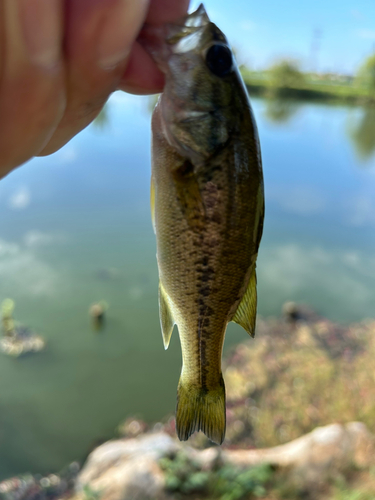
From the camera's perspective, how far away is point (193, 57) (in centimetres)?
112

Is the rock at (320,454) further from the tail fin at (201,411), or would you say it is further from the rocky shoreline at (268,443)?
the tail fin at (201,411)

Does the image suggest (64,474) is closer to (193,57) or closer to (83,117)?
(83,117)

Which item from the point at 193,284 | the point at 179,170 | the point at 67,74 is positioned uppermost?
the point at 67,74

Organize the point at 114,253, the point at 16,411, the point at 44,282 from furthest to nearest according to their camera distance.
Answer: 1. the point at 114,253
2. the point at 44,282
3. the point at 16,411

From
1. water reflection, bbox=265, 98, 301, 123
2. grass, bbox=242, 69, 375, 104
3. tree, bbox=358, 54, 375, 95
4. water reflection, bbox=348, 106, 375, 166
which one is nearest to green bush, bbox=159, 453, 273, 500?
water reflection, bbox=348, 106, 375, 166

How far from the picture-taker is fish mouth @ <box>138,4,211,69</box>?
1.12m

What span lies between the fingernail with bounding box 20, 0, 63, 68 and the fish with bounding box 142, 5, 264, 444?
0.40m

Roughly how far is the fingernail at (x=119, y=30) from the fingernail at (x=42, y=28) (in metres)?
0.11

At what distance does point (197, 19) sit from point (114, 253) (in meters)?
6.10

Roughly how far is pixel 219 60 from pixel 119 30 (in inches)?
15.1

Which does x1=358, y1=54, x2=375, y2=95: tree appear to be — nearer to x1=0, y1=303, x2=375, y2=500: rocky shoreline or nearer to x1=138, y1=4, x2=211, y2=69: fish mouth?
x1=0, y1=303, x2=375, y2=500: rocky shoreline

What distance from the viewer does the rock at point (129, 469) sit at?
2887 mm

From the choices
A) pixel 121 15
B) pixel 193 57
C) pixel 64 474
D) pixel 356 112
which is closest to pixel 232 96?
pixel 193 57

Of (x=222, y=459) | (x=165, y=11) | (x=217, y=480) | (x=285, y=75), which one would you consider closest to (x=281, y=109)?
(x=285, y=75)
